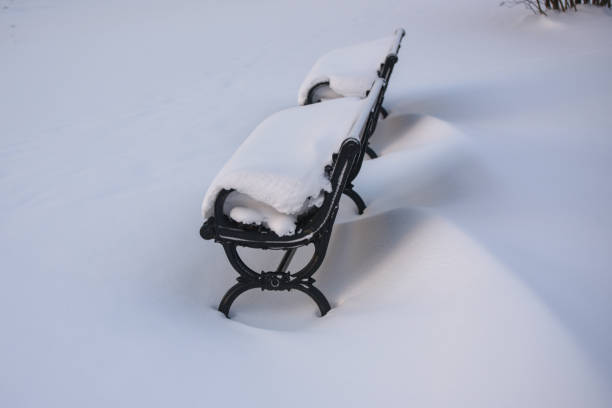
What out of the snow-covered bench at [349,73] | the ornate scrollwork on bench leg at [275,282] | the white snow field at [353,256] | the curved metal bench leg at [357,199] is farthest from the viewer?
the snow-covered bench at [349,73]

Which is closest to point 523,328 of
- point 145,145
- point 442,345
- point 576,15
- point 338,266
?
point 442,345

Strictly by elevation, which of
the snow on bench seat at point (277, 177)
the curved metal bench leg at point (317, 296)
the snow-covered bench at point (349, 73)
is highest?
the snow on bench seat at point (277, 177)

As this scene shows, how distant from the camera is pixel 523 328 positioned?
6.31 ft

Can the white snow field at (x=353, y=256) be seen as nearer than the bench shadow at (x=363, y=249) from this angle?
Yes

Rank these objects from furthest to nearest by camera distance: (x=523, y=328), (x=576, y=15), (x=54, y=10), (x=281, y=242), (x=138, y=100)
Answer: (x=54, y=10) < (x=576, y=15) < (x=138, y=100) < (x=281, y=242) < (x=523, y=328)

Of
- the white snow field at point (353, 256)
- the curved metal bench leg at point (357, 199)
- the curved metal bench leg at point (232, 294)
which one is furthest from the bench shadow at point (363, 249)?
the curved metal bench leg at point (232, 294)

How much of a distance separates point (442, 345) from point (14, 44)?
34.4 feet

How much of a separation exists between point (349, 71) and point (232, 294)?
2.26m

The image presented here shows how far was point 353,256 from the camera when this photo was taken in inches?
119

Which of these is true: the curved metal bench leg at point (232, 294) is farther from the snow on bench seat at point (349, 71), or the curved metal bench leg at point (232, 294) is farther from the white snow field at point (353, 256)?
the snow on bench seat at point (349, 71)

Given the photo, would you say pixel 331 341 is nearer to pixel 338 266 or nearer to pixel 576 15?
pixel 338 266

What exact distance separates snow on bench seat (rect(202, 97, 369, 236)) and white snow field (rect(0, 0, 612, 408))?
20.3 inches

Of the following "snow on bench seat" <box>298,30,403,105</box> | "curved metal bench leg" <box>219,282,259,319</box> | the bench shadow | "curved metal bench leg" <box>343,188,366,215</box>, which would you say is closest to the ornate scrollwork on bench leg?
"curved metal bench leg" <box>219,282,259,319</box>

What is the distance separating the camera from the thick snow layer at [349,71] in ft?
13.2
